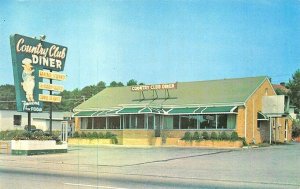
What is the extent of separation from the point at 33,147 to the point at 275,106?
20.7m

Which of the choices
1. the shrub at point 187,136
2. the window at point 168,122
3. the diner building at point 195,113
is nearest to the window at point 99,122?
the diner building at point 195,113

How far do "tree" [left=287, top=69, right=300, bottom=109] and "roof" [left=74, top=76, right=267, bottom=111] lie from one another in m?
31.0

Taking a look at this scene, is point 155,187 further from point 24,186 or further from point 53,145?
point 53,145

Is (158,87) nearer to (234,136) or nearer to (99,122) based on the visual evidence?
(99,122)

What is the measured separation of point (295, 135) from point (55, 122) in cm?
4081

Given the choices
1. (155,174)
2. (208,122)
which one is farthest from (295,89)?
(155,174)

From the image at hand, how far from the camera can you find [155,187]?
12.6 metres

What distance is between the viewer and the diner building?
1434 inches

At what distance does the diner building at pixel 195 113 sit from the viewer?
3642 centimetres

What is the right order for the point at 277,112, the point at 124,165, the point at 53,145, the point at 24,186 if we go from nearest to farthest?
the point at 24,186 → the point at 124,165 → the point at 53,145 → the point at 277,112

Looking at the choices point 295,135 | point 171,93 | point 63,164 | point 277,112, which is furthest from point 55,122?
point 63,164

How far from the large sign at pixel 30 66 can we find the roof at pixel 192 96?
13.9 metres

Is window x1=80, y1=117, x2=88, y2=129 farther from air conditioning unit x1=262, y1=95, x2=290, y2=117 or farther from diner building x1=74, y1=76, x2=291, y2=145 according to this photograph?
air conditioning unit x1=262, y1=95, x2=290, y2=117

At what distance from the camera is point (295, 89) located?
229ft
